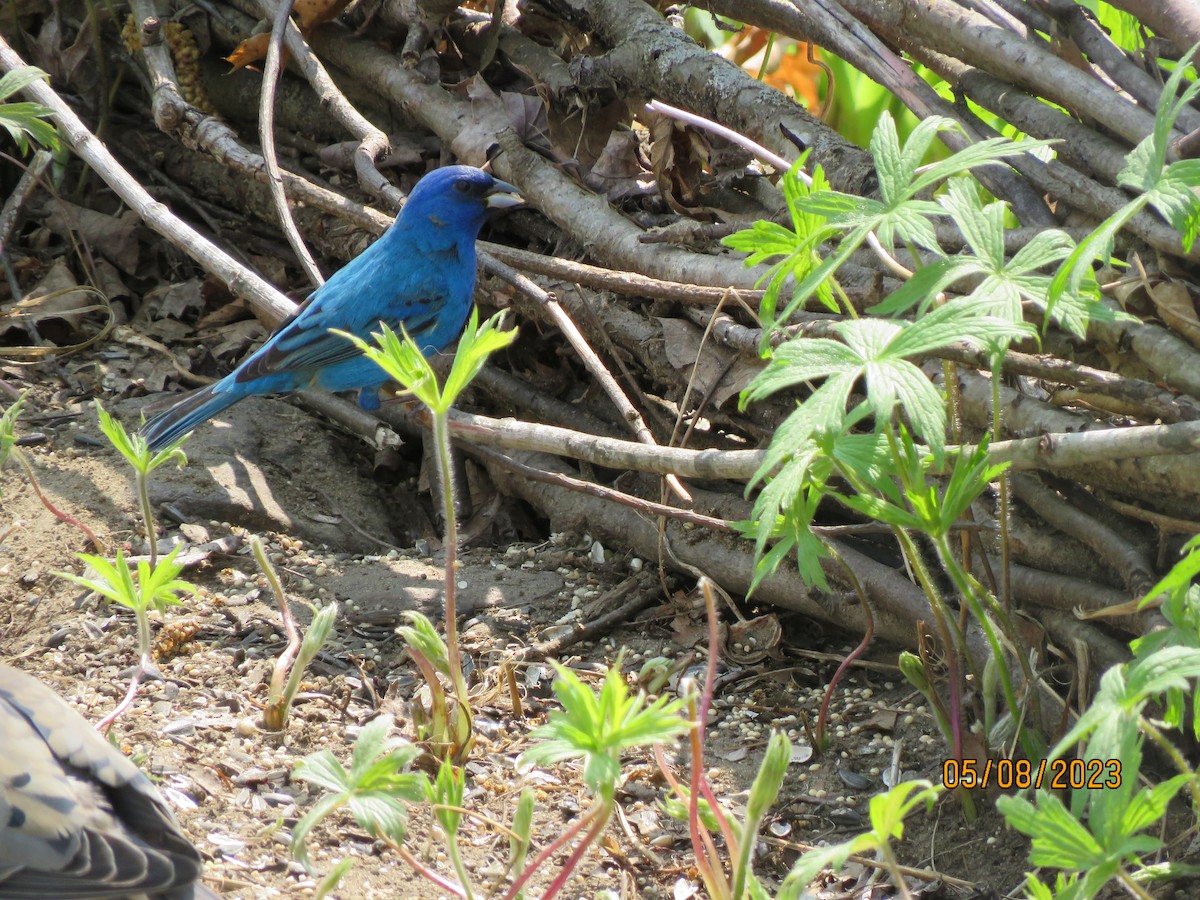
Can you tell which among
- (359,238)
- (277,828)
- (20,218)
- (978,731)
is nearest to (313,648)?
(277,828)

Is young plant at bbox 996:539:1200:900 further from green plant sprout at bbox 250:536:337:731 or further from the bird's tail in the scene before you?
the bird's tail

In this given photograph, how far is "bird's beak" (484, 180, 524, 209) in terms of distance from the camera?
3828mm

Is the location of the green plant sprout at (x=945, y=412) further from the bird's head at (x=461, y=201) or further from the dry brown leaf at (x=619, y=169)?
the bird's head at (x=461, y=201)

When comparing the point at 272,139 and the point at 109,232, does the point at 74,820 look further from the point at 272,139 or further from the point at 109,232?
the point at 109,232

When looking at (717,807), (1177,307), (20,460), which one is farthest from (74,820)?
(1177,307)

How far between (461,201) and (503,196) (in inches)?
5.4

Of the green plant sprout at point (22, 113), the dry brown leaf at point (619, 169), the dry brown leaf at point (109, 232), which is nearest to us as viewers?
the green plant sprout at point (22, 113)

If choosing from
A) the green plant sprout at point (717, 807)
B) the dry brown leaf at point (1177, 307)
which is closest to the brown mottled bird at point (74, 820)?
the green plant sprout at point (717, 807)

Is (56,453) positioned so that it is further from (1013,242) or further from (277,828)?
(1013,242)

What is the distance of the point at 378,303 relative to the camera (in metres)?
3.99

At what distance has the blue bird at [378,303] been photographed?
3.69 m

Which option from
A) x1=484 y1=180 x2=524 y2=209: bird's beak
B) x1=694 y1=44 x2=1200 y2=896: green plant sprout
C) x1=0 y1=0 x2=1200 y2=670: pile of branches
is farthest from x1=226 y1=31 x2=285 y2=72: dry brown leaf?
x1=694 y1=44 x2=1200 y2=896: green plant sprout

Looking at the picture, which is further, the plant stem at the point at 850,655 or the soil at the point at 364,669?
the plant stem at the point at 850,655

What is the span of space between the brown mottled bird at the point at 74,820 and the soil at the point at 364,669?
260 mm
